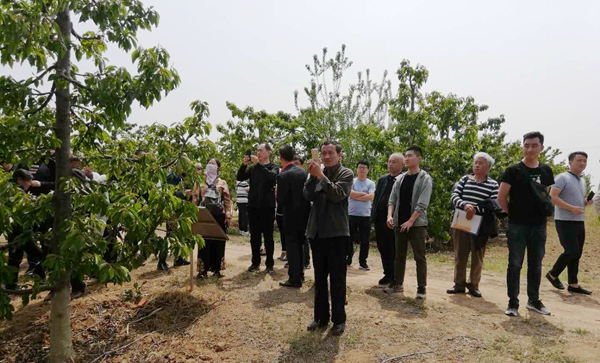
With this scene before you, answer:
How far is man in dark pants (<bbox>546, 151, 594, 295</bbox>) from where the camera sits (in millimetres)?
6095

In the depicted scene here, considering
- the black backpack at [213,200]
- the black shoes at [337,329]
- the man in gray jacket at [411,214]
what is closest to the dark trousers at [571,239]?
the man in gray jacket at [411,214]

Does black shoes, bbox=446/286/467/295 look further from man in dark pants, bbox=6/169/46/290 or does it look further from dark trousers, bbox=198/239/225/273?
man in dark pants, bbox=6/169/46/290

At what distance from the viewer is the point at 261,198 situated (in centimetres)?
675

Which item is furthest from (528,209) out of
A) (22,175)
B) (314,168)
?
(22,175)

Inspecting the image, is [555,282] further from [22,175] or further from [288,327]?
[22,175]

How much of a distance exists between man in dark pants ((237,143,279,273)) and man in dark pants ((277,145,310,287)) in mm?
574

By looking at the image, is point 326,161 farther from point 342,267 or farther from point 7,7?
point 7,7

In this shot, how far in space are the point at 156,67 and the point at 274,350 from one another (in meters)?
2.85

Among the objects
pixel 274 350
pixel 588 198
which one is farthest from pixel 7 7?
pixel 588 198

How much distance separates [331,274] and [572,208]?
12.5 ft

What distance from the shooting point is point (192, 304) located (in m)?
5.34

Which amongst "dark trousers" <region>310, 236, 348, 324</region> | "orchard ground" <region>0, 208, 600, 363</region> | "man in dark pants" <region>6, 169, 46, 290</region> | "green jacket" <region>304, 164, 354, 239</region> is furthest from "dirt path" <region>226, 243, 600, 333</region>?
"man in dark pants" <region>6, 169, 46, 290</region>

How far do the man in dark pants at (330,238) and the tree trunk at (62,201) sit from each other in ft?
7.43

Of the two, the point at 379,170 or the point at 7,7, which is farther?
the point at 379,170
